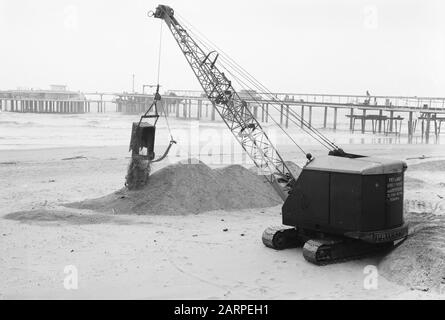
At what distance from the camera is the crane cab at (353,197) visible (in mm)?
11306

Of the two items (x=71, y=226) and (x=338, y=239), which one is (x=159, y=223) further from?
(x=338, y=239)

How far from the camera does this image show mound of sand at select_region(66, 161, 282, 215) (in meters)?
17.6

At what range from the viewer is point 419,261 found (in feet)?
35.3

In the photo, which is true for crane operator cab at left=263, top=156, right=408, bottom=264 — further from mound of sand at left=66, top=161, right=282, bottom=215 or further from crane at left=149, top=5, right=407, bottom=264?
mound of sand at left=66, top=161, right=282, bottom=215

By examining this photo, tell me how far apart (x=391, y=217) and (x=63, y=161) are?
75.4ft

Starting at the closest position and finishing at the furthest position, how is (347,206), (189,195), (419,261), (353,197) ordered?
(419,261) < (353,197) < (347,206) < (189,195)

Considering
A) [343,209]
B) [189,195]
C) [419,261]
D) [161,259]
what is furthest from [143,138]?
[419,261]

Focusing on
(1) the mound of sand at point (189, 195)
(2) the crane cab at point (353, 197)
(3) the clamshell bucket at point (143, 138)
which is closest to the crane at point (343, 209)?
(2) the crane cab at point (353, 197)

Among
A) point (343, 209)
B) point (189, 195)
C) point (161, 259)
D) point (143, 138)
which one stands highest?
point (143, 138)

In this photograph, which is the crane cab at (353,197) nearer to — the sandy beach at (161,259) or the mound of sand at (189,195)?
the sandy beach at (161,259)

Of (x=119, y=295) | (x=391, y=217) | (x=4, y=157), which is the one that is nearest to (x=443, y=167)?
(x=391, y=217)

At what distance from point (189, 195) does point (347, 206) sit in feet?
25.2

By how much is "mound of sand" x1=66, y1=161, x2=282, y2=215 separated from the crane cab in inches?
241

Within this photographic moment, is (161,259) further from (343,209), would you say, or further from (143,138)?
(143,138)
